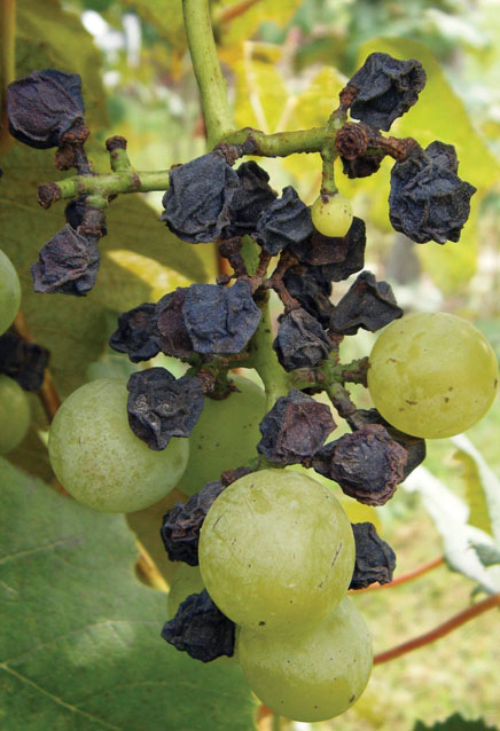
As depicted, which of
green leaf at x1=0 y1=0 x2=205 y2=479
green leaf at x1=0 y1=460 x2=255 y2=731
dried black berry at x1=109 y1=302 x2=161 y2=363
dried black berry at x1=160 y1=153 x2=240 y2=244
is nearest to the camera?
dried black berry at x1=160 y1=153 x2=240 y2=244

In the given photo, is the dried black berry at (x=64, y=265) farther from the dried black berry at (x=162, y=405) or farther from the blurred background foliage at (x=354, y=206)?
the blurred background foliage at (x=354, y=206)

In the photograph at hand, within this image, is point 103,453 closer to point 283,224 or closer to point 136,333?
point 136,333

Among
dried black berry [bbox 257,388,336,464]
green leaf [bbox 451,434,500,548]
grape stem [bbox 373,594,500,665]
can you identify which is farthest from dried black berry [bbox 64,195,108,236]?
grape stem [bbox 373,594,500,665]

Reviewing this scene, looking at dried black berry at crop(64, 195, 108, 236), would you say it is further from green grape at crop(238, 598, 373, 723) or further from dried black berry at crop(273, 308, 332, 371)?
green grape at crop(238, 598, 373, 723)

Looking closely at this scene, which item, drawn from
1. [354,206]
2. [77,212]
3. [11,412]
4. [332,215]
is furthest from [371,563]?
[354,206]

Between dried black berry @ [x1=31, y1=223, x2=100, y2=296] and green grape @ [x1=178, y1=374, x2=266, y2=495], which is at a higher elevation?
dried black berry @ [x1=31, y1=223, x2=100, y2=296]

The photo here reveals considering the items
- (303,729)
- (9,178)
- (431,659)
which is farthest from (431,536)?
(9,178)

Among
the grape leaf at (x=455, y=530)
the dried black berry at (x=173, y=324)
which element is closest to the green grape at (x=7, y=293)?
the dried black berry at (x=173, y=324)

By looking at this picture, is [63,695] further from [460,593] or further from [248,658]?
[460,593]
